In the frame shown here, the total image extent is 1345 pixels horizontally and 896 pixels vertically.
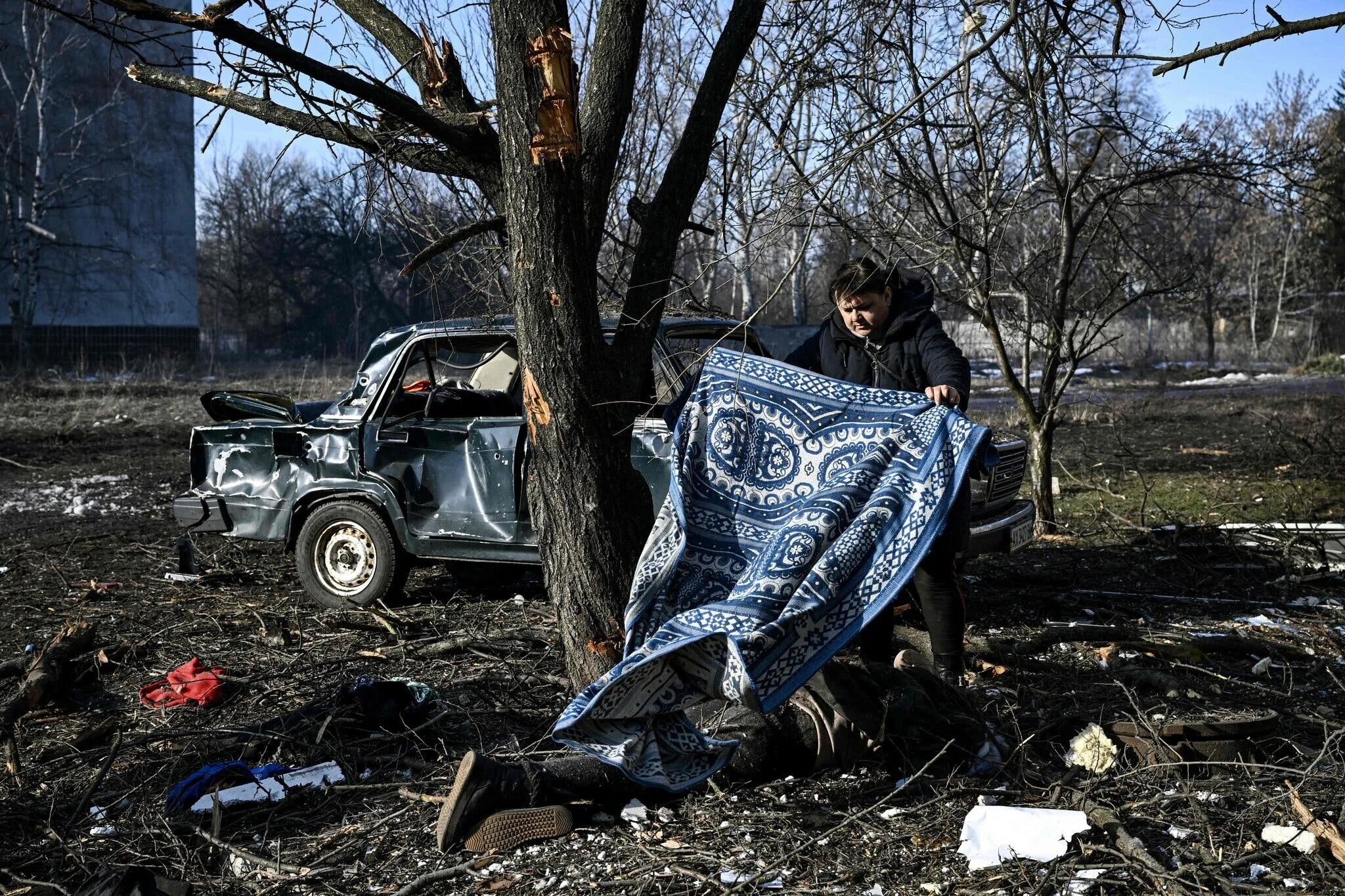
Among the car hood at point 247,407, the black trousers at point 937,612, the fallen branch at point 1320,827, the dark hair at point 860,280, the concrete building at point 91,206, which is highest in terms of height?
the concrete building at point 91,206

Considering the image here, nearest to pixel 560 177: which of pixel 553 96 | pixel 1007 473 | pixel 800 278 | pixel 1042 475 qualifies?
pixel 553 96

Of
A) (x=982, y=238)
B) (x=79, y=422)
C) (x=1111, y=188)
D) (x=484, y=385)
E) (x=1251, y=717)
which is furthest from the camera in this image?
(x=79, y=422)

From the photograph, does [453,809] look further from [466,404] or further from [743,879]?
[466,404]

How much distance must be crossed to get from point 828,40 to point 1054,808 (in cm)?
385

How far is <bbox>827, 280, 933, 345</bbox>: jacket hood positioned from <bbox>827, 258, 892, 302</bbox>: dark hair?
104 millimetres

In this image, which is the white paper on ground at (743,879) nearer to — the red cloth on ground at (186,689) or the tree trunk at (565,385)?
the tree trunk at (565,385)

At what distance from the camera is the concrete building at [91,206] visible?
82.7 ft

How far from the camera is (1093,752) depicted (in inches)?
152

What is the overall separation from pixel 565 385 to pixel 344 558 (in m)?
3.28

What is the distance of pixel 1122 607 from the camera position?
637 cm

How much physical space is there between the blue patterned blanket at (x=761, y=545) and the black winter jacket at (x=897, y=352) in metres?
0.34

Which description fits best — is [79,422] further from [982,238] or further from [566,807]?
[566,807]

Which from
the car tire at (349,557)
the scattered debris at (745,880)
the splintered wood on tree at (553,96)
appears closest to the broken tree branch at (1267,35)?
the splintered wood on tree at (553,96)

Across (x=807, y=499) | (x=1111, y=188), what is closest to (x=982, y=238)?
(x=1111, y=188)
